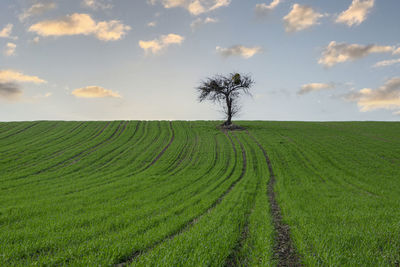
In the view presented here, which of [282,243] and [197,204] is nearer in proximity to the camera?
[282,243]

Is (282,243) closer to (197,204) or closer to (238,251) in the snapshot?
(238,251)

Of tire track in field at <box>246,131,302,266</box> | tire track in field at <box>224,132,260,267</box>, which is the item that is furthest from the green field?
tire track in field at <box>246,131,302,266</box>

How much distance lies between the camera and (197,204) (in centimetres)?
1132

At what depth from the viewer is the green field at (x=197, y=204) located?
5613mm

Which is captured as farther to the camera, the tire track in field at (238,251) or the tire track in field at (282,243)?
the tire track in field at (282,243)

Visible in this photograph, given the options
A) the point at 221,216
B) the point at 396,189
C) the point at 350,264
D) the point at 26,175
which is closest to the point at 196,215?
the point at 221,216

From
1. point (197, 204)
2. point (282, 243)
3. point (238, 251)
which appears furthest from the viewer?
point (197, 204)

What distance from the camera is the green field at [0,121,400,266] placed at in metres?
5.61

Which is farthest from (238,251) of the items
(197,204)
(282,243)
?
(197,204)

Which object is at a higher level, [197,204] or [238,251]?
[238,251]

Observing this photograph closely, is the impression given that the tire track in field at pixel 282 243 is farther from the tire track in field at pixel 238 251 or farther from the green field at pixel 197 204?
the tire track in field at pixel 238 251

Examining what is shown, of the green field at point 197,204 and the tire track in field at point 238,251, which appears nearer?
the tire track in field at point 238,251

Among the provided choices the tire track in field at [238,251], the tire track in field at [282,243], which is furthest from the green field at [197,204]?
the tire track in field at [282,243]

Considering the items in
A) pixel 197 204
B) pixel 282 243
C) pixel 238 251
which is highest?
pixel 238 251
